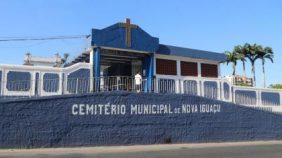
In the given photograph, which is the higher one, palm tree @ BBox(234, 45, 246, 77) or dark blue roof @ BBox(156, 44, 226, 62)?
palm tree @ BBox(234, 45, 246, 77)

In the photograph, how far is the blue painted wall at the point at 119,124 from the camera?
17.0 meters

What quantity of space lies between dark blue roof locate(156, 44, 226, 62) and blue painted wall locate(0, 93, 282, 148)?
5.95m

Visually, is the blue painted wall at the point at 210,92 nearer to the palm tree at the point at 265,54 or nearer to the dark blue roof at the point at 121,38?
the dark blue roof at the point at 121,38

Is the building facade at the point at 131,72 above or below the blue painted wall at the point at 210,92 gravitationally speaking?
above

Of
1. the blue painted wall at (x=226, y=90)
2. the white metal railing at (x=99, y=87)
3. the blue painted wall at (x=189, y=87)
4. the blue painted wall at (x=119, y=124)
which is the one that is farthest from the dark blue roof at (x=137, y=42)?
the blue painted wall at (x=119, y=124)

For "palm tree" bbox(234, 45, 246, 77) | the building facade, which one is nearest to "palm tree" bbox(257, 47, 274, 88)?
"palm tree" bbox(234, 45, 246, 77)

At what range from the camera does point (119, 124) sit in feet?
63.5

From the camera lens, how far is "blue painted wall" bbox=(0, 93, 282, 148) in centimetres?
1705

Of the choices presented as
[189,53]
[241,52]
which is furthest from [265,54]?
[189,53]

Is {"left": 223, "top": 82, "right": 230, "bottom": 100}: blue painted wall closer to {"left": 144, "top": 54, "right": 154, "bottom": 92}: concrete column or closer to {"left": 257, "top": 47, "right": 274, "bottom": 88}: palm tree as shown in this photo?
{"left": 144, "top": 54, "right": 154, "bottom": 92}: concrete column

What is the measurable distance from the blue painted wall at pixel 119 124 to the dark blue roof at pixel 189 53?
5.95m

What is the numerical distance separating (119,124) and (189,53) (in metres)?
10.8

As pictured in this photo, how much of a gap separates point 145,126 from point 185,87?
488cm

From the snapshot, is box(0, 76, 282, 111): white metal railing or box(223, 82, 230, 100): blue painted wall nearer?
box(0, 76, 282, 111): white metal railing
